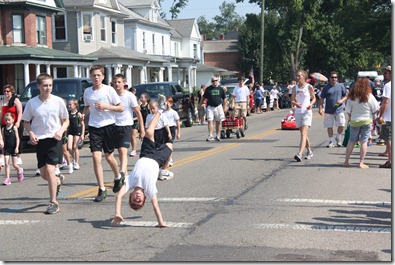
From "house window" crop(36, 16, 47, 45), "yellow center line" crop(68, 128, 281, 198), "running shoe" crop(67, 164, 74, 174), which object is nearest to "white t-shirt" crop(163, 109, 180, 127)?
"yellow center line" crop(68, 128, 281, 198)

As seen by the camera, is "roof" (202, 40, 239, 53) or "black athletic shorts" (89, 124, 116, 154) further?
"roof" (202, 40, 239, 53)

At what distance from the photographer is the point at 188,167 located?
1417 cm

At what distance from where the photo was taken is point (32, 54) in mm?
36094

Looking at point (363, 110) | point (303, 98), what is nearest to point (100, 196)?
point (363, 110)

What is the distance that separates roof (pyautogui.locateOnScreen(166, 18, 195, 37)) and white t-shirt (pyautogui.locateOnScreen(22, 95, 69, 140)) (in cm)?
6169

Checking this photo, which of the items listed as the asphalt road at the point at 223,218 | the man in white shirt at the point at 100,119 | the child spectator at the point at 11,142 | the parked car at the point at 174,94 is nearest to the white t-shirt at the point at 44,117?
the man in white shirt at the point at 100,119

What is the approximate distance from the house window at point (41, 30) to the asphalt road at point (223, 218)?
2780 cm

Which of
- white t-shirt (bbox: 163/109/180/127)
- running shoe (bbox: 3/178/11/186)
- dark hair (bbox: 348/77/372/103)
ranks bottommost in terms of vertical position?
running shoe (bbox: 3/178/11/186)

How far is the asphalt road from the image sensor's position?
7129 millimetres

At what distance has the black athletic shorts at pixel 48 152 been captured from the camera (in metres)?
9.62

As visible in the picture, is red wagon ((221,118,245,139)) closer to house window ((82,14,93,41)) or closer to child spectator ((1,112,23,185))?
child spectator ((1,112,23,185))

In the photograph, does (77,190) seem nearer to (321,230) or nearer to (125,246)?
(125,246)

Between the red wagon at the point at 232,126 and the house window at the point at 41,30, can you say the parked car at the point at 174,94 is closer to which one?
the red wagon at the point at 232,126

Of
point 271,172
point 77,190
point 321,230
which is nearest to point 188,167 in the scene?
point 271,172
